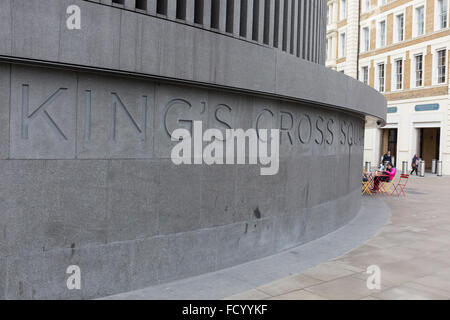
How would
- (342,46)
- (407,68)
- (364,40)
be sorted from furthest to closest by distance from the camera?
1. (342,46)
2. (364,40)
3. (407,68)

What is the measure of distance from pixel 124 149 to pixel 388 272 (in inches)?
154

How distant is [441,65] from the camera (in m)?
30.5

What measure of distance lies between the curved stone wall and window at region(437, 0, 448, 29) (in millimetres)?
28795

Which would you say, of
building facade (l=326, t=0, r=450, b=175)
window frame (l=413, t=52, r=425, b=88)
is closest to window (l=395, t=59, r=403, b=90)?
building facade (l=326, t=0, r=450, b=175)

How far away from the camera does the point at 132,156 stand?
4.70 meters

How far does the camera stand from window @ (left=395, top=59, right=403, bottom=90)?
34666mm

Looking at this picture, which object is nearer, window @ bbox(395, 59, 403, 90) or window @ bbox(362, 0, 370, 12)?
window @ bbox(395, 59, 403, 90)

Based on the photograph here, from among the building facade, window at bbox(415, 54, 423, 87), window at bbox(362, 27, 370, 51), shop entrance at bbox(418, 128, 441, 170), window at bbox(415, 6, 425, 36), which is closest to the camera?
the building facade

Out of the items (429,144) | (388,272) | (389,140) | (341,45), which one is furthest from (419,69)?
(388,272)

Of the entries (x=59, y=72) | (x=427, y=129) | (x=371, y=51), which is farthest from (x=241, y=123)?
(x=371, y=51)

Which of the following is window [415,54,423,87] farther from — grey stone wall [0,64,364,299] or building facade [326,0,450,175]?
grey stone wall [0,64,364,299]

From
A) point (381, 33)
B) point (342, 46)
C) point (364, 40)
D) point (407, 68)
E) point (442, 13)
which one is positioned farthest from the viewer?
point (342, 46)

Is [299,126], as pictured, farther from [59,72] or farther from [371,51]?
[371,51]

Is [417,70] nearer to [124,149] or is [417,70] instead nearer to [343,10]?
[343,10]
